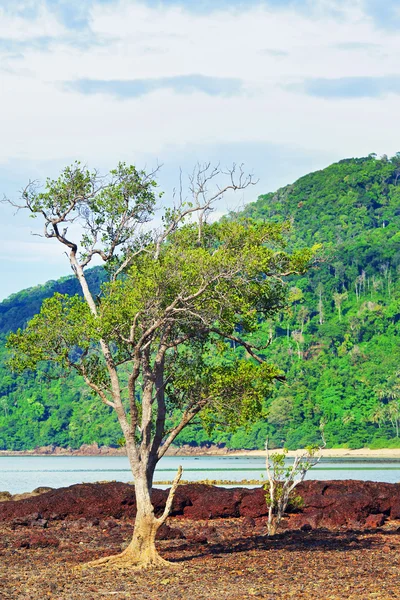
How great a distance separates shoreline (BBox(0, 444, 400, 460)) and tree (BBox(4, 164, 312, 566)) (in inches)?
4036

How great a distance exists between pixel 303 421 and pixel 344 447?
32.5ft

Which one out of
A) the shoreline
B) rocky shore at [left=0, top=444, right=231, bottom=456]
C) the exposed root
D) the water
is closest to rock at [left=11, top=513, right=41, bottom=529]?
the exposed root

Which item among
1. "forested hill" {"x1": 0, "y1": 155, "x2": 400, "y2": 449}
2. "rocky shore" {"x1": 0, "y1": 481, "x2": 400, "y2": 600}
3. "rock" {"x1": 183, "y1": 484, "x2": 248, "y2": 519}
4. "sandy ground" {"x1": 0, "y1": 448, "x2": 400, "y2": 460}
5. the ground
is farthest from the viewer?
"forested hill" {"x1": 0, "y1": 155, "x2": 400, "y2": 449}

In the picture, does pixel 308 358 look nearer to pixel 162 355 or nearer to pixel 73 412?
pixel 73 412

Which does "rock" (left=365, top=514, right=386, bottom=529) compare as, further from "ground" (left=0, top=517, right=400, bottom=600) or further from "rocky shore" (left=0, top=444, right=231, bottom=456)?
"rocky shore" (left=0, top=444, right=231, bottom=456)

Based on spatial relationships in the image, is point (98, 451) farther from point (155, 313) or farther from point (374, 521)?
point (155, 313)

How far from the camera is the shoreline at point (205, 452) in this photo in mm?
135500

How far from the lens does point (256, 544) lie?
867 inches

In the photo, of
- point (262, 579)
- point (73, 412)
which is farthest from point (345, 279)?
point (262, 579)

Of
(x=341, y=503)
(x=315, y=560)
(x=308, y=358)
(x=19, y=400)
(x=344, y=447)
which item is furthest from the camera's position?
(x=19, y=400)

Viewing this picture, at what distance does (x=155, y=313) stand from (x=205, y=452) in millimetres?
145185

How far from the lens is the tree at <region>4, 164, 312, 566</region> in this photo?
18.3 m

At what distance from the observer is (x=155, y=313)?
18.4 metres

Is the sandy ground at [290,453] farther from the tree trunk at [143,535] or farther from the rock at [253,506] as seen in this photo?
the tree trunk at [143,535]
